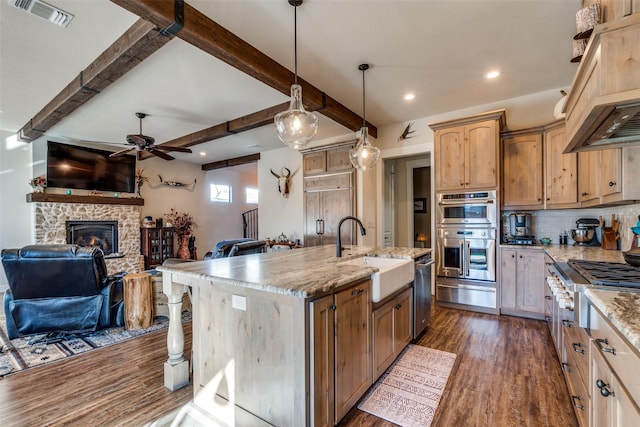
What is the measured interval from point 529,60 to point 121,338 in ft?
17.8

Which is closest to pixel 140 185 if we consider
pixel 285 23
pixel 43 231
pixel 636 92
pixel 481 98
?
pixel 43 231

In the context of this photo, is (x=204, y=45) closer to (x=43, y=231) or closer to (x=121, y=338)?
(x=121, y=338)

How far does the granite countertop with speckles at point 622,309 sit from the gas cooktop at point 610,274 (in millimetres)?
115

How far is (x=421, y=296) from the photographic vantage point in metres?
2.92

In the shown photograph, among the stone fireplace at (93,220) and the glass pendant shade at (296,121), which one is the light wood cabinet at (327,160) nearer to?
the glass pendant shade at (296,121)

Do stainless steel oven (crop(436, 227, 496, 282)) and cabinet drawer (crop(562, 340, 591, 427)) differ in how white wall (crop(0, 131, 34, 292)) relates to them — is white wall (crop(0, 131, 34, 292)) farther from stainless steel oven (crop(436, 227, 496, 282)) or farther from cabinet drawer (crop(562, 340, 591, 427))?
cabinet drawer (crop(562, 340, 591, 427))

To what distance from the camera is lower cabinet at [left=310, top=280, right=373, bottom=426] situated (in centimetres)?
147

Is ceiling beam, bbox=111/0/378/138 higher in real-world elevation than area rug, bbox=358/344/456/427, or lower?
higher

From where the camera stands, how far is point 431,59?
10.3 ft

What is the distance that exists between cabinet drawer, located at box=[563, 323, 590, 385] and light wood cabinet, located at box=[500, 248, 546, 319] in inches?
73.8

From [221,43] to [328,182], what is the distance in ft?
9.96

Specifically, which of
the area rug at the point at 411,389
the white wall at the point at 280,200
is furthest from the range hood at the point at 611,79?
the white wall at the point at 280,200

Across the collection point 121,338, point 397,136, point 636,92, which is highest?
point 397,136

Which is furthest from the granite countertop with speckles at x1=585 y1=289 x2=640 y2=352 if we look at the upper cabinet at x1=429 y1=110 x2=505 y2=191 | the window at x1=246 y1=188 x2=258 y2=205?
the window at x1=246 y1=188 x2=258 y2=205
